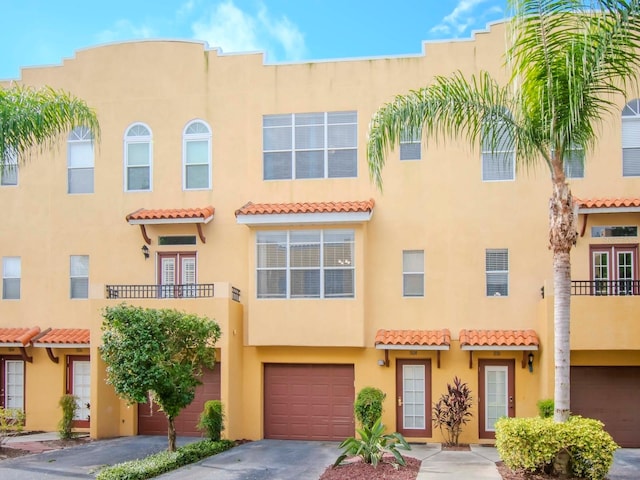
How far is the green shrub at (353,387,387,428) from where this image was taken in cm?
A: 1766

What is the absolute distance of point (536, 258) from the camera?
1873cm

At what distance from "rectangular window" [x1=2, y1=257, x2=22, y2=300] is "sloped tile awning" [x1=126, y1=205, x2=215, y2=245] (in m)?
3.98

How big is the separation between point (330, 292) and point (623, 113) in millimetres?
8536

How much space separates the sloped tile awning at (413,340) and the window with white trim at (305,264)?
4.56ft

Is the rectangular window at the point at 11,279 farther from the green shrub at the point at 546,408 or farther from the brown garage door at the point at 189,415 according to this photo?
the green shrub at the point at 546,408

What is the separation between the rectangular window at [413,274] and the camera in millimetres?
19297

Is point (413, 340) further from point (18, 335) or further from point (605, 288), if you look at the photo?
point (18, 335)

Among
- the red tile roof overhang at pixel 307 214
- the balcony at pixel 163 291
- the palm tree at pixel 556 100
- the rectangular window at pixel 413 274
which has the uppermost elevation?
the palm tree at pixel 556 100

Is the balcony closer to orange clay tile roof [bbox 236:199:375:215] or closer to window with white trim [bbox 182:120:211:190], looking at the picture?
orange clay tile roof [bbox 236:199:375:215]

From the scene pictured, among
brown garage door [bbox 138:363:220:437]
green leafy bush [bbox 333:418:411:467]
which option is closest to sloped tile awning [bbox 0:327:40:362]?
brown garage door [bbox 138:363:220:437]

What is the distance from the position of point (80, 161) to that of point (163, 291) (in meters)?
4.53

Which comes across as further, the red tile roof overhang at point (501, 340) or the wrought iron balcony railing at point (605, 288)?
the red tile roof overhang at point (501, 340)

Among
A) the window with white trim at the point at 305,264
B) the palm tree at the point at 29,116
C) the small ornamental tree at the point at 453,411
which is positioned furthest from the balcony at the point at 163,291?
the small ornamental tree at the point at 453,411

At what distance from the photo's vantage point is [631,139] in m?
18.6
